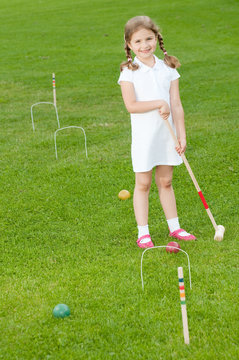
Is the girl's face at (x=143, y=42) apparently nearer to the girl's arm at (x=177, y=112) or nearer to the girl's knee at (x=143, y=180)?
→ the girl's arm at (x=177, y=112)

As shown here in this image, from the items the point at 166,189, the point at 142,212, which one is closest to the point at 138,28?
the point at 166,189

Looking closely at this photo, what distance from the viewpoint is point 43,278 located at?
14.6 feet

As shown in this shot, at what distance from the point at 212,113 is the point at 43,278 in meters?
5.75

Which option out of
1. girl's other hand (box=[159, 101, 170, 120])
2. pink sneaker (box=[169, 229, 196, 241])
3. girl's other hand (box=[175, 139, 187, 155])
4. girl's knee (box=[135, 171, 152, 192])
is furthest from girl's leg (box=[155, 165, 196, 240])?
girl's other hand (box=[159, 101, 170, 120])

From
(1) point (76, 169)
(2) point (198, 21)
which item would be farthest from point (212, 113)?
(2) point (198, 21)

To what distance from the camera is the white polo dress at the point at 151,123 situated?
444 centimetres

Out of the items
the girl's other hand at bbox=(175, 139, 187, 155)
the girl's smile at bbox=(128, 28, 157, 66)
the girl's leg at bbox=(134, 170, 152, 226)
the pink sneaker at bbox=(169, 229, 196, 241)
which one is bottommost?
the pink sneaker at bbox=(169, 229, 196, 241)

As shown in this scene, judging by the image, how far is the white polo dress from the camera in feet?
14.6

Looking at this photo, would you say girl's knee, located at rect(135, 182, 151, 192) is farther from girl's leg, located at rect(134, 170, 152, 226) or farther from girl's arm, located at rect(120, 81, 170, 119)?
girl's arm, located at rect(120, 81, 170, 119)

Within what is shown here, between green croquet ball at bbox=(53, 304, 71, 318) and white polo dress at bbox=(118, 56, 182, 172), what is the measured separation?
138 centimetres

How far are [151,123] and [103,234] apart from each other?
50.3 inches

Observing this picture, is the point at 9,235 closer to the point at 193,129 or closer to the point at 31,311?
the point at 31,311

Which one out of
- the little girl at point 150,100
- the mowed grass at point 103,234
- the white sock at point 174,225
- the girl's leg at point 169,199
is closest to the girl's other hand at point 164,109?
the little girl at point 150,100

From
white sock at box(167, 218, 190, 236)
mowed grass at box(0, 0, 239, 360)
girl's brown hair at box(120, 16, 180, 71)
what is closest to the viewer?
mowed grass at box(0, 0, 239, 360)
